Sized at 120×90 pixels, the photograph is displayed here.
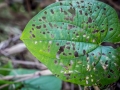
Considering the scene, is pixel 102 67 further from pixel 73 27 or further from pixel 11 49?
pixel 11 49

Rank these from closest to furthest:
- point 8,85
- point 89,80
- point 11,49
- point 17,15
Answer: point 89,80
point 8,85
point 11,49
point 17,15

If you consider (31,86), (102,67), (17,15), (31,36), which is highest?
(17,15)

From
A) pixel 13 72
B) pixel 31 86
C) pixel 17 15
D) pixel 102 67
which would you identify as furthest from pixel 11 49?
pixel 102 67

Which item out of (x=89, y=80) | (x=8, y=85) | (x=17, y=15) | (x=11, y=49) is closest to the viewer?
(x=89, y=80)

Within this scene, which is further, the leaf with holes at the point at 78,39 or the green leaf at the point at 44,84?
the green leaf at the point at 44,84

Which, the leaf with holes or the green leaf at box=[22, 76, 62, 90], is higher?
the leaf with holes

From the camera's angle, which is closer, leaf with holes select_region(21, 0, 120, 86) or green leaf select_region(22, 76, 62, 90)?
leaf with holes select_region(21, 0, 120, 86)

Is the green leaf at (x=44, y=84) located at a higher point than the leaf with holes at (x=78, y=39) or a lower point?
lower

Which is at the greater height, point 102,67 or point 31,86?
point 102,67
